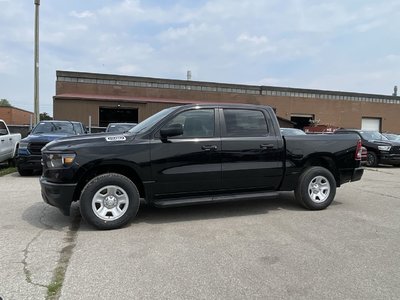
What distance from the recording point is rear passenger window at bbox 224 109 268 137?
667 centimetres

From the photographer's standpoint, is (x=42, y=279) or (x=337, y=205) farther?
(x=337, y=205)

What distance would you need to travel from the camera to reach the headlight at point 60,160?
5.77 metres

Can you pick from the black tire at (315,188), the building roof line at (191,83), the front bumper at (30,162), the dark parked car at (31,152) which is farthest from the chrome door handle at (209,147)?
the building roof line at (191,83)

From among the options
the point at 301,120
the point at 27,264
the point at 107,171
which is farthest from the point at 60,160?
the point at 301,120

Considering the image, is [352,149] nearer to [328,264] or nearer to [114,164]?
[328,264]

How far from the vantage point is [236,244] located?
521 centimetres

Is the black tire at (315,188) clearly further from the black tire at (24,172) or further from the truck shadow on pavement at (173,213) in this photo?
the black tire at (24,172)

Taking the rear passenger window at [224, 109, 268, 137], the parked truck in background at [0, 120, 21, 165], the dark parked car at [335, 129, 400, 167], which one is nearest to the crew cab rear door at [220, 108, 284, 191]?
the rear passenger window at [224, 109, 268, 137]

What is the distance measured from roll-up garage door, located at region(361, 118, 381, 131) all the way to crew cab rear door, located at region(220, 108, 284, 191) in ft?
150

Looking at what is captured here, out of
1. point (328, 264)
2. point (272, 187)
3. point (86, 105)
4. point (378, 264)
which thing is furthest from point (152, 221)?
point (86, 105)

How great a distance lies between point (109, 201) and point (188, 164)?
52.1 inches

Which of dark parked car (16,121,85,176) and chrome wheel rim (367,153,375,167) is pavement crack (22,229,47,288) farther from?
chrome wheel rim (367,153,375,167)

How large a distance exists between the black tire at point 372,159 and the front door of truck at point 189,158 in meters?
12.9

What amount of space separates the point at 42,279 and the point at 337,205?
5.71 m
